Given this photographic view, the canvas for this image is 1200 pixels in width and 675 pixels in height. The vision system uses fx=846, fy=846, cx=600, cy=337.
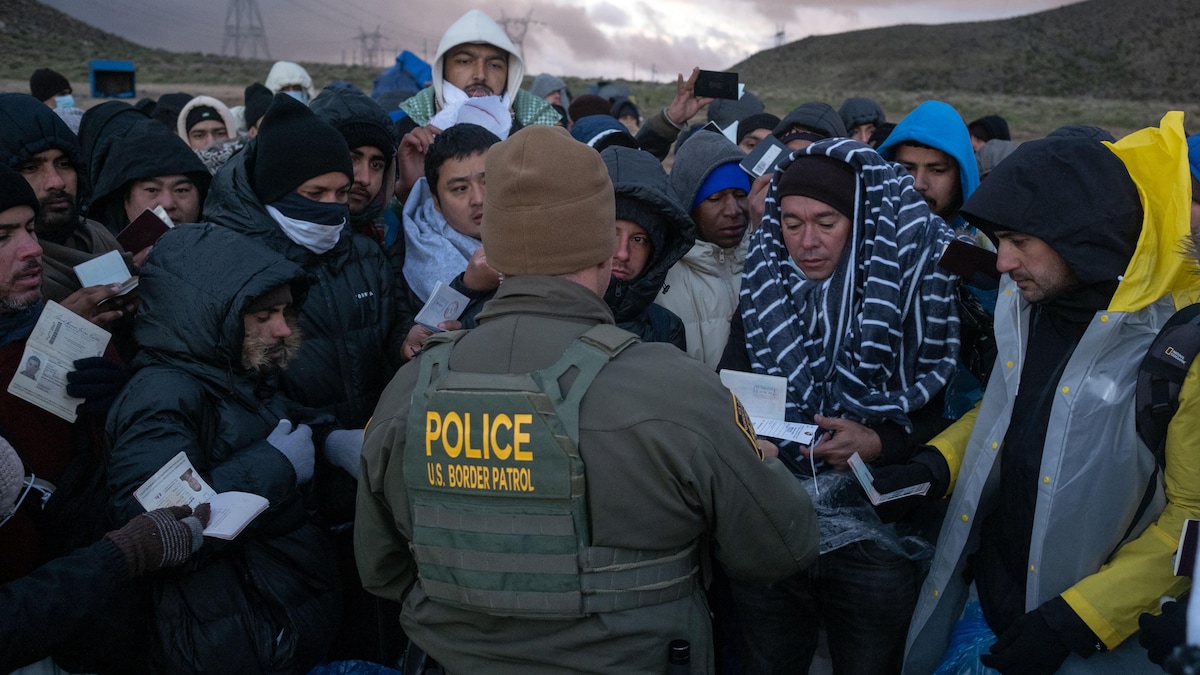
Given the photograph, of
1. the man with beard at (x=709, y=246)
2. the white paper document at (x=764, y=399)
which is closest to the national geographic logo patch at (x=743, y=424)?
the white paper document at (x=764, y=399)

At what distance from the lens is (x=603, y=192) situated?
206cm

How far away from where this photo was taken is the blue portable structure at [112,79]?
1781 centimetres

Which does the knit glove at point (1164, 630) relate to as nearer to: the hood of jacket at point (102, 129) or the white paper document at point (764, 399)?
the white paper document at point (764, 399)

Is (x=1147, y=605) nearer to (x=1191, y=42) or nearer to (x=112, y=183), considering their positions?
(x=112, y=183)

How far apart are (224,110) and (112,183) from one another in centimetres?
280

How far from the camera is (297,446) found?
2.92m

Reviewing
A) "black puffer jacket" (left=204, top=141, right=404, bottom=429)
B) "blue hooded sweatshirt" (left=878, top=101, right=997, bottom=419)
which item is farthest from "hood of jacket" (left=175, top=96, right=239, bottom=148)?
"blue hooded sweatshirt" (left=878, top=101, right=997, bottom=419)

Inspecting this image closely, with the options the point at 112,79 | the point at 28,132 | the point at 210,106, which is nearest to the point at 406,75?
the point at 210,106

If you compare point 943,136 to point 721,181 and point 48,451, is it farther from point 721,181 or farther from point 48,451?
point 48,451

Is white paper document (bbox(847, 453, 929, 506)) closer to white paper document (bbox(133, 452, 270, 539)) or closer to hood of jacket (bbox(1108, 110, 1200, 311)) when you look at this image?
hood of jacket (bbox(1108, 110, 1200, 311))

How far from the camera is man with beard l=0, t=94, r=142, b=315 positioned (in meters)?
3.43

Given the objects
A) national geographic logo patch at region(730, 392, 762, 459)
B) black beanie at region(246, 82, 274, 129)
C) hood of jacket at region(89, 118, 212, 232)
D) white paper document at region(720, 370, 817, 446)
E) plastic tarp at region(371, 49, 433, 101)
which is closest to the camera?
national geographic logo patch at region(730, 392, 762, 459)

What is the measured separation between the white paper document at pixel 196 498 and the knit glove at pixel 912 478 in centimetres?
199

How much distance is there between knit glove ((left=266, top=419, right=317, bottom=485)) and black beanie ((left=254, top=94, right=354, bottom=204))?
1.01 meters
